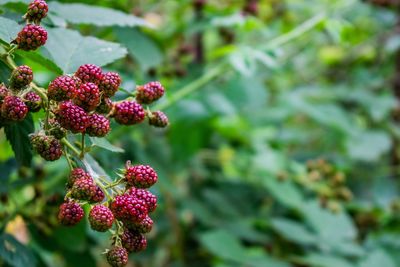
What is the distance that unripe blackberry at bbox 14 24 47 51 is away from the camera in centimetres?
79

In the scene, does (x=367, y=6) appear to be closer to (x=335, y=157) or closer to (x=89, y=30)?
(x=335, y=157)

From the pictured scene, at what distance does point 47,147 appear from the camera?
31.1 inches

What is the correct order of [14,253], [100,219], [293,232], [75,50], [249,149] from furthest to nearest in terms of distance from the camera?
[249,149], [293,232], [14,253], [75,50], [100,219]

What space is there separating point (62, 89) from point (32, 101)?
0.06 meters

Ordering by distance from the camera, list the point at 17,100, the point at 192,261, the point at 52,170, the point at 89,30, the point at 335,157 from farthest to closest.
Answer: the point at 335,157 → the point at 192,261 → the point at 52,170 → the point at 89,30 → the point at 17,100

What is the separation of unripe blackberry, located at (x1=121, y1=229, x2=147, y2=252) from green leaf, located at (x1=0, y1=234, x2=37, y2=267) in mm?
406

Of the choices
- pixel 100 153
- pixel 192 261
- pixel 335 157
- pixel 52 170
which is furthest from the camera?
pixel 335 157

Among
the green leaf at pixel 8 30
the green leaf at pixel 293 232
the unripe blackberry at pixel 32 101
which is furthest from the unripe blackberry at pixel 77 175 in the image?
the green leaf at pixel 293 232

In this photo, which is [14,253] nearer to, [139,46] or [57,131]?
[57,131]

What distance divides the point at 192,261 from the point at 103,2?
4.32 feet

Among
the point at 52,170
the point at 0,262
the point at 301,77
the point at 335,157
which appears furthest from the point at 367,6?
the point at 0,262

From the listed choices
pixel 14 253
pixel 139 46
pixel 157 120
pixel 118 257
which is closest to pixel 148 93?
pixel 157 120

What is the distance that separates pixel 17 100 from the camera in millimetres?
771

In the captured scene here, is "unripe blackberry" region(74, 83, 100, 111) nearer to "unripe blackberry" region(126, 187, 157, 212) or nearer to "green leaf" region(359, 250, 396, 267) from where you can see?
"unripe blackberry" region(126, 187, 157, 212)
